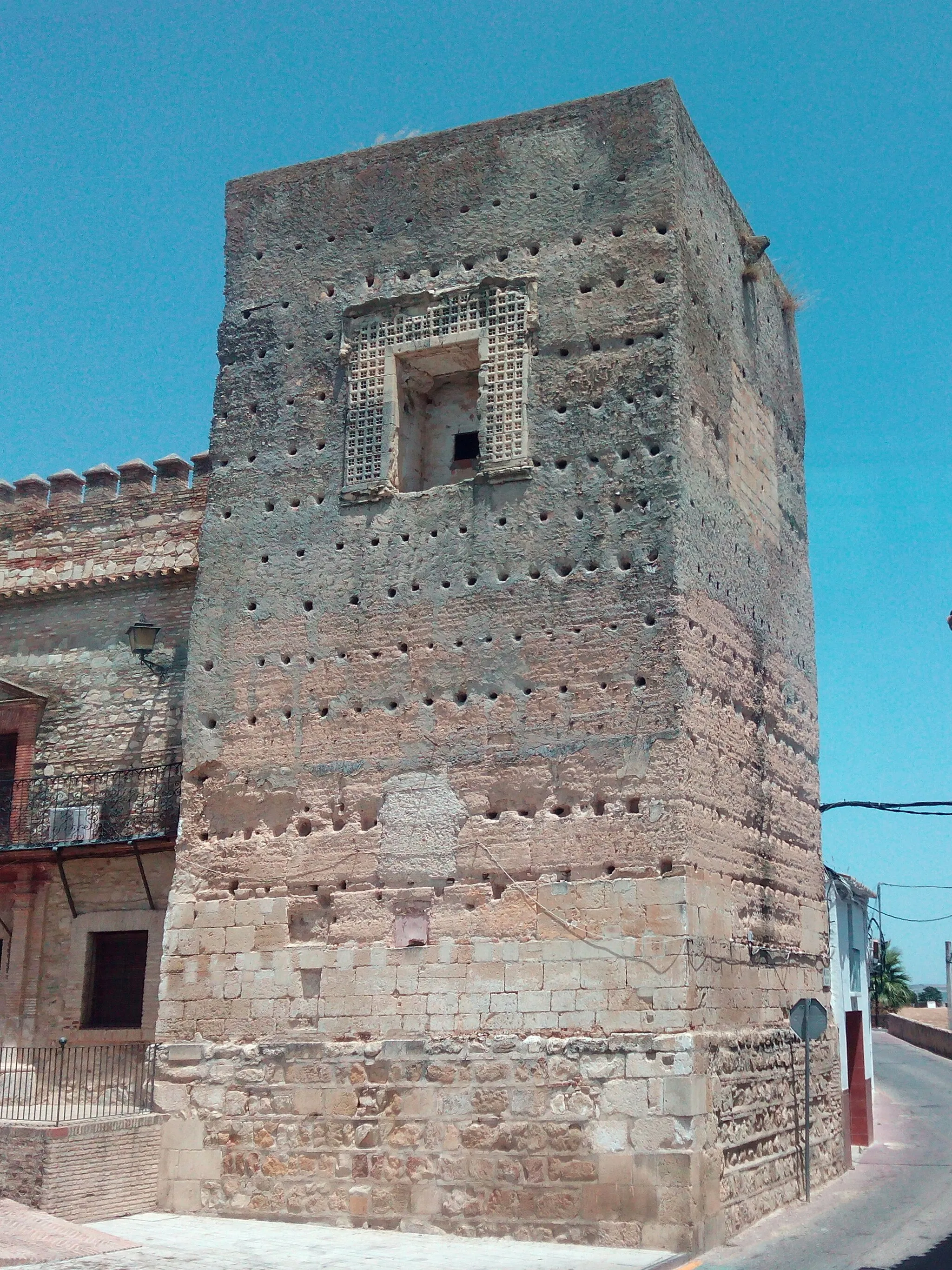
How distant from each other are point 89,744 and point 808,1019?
25.0 feet

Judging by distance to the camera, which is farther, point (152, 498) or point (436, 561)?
point (152, 498)

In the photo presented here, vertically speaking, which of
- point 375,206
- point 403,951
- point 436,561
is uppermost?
point 375,206

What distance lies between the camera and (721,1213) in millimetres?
10148

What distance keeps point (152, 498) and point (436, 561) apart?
15.4 feet

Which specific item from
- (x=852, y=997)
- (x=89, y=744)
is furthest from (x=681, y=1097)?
(x=852, y=997)

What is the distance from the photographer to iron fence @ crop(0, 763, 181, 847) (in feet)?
44.6

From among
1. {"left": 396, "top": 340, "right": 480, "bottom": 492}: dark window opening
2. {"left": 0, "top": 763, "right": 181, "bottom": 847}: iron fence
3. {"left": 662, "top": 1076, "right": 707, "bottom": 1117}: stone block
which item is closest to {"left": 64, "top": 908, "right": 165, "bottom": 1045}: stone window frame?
{"left": 0, "top": 763, "right": 181, "bottom": 847}: iron fence

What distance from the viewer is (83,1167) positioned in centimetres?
1052

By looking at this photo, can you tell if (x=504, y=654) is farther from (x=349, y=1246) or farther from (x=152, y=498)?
(x=152, y=498)

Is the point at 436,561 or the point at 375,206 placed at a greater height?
the point at 375,206

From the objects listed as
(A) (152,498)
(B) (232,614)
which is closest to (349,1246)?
(B) (232,614)

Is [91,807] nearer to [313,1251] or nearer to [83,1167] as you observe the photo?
[83,1167]

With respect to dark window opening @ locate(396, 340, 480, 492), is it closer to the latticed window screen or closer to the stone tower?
the stone tower

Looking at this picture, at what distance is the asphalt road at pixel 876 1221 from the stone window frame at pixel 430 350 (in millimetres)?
6238
